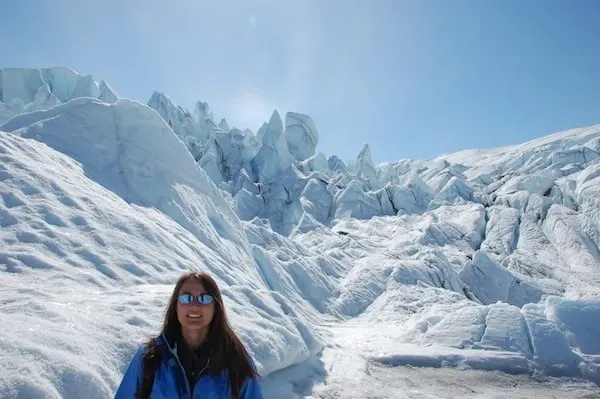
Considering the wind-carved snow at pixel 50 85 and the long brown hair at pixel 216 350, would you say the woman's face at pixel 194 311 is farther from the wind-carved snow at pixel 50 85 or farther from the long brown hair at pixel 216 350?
the wind-carved snow at pixel 50 85

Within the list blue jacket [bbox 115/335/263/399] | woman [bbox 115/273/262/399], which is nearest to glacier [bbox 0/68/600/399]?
blue jacket [bbox 115/335/263/399]

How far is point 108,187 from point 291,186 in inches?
1372

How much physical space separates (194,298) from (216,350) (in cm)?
33

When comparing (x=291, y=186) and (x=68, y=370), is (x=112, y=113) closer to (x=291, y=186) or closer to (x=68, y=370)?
(x=68, y=370)

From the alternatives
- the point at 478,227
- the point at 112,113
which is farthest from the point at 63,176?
the point at 478,227

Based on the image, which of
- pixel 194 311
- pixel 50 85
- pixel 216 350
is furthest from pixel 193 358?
pixel 50 85

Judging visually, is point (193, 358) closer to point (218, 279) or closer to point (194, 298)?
point (194, 298)

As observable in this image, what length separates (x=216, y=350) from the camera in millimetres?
2182

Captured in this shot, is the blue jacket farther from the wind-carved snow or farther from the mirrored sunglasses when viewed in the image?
the wind-carved snow

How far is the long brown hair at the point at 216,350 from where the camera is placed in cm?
211

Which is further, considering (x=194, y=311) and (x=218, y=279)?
(x=218, y=279)

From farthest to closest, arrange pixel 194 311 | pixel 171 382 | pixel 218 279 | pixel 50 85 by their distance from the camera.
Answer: pixel 50 85 → pixel 218 279 → pixel 194 311 → pixel 171 382

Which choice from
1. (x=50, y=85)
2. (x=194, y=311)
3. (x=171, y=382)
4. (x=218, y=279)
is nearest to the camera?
(x=171, y=382)

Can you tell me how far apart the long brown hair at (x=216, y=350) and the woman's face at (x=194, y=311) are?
3cm
